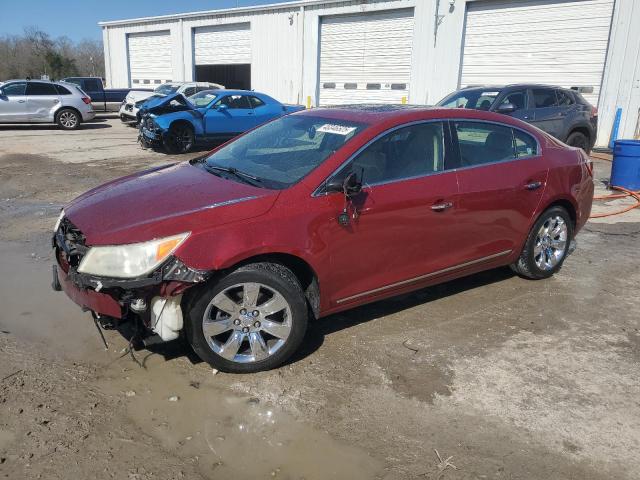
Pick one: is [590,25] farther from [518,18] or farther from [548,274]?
[548,274]

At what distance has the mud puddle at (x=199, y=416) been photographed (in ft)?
8.70

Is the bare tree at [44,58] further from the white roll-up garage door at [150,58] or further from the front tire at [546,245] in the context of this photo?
the front tire at [546,245]

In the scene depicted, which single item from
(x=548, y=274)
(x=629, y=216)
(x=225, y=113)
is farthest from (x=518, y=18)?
(x=548, y=274)

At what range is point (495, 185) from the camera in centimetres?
434

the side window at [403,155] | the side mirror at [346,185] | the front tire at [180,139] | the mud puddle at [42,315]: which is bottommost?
the mud puddle at [42,315]

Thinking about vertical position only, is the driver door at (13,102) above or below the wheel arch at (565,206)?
above

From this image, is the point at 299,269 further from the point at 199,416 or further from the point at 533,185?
the point at 533,185

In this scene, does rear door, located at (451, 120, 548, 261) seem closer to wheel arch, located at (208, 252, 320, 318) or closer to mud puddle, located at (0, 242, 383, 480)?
wheel arch, located at (208, 252, 320, 318)

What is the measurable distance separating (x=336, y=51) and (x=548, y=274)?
17815 mm

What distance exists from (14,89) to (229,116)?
25.9 feet

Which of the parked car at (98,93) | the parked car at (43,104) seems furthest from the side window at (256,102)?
the parked car at (98,93)

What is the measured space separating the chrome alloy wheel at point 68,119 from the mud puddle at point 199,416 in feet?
52.2

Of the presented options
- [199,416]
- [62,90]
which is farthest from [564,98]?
[62,90]

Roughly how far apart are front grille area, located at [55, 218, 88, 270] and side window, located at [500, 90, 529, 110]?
28.8 ft
